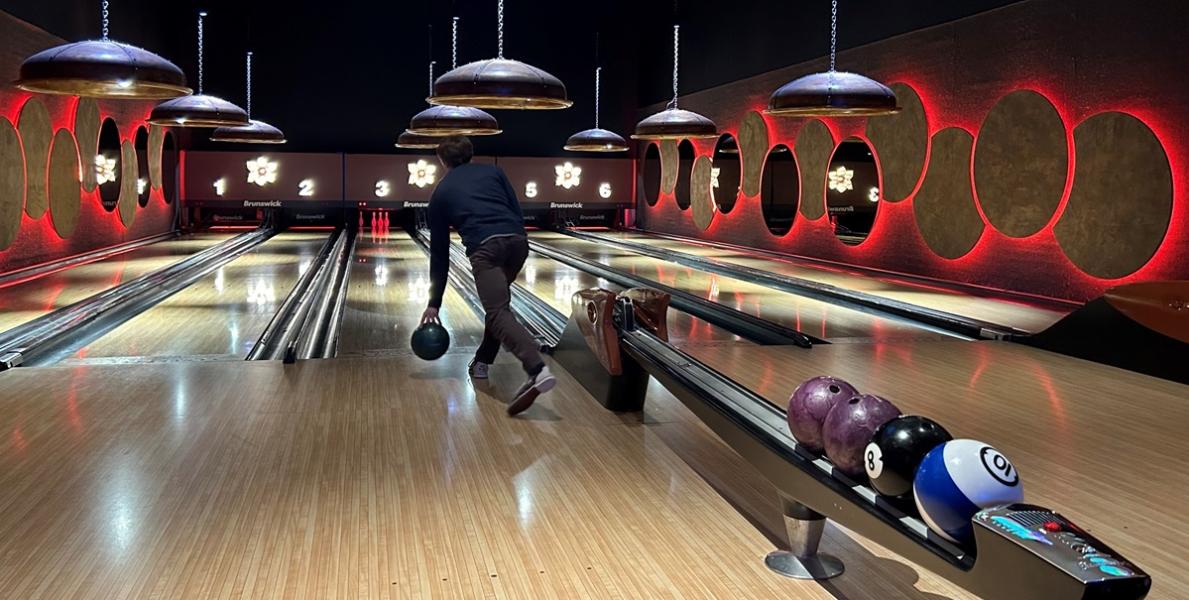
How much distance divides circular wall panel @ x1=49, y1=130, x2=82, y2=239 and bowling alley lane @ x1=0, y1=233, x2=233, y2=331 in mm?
565

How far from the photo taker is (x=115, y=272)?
9945 millimetres

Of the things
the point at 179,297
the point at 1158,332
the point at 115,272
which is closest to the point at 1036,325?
the point at 1158,332

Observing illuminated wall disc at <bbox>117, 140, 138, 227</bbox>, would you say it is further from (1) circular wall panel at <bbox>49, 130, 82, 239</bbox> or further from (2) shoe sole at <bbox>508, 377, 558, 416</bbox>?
(2) shoe sole at <bbox>508, 377, 558, 416</bbox>

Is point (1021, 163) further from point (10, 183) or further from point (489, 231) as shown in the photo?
point (10, 183)

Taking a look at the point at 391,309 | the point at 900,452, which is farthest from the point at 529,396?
the point at 391,309

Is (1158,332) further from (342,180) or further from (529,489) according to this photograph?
(342,180)

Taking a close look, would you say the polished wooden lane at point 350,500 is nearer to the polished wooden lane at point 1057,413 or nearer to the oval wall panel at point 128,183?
the polished wooden lane at point 1057,413

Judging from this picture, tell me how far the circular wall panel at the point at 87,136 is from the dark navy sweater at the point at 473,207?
9.22 m

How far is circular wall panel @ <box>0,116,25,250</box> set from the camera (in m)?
9.41

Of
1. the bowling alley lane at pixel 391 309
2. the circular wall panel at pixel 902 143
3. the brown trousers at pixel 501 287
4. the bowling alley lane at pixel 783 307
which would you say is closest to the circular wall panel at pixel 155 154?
the bowling alley lane at pixel 391 309

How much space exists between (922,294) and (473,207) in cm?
Result: 569

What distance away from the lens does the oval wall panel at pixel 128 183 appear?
45.6 ft

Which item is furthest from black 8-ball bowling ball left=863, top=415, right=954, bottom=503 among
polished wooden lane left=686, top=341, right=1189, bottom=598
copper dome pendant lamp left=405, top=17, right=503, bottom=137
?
copper dome pendant lamp left=405, top=17, right=503, bottom=137

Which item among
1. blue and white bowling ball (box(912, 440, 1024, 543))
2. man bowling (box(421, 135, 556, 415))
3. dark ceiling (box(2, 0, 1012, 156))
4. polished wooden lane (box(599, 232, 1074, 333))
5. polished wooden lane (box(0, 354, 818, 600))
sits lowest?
polished wooden lane (box(0, 354, 818, 600))
